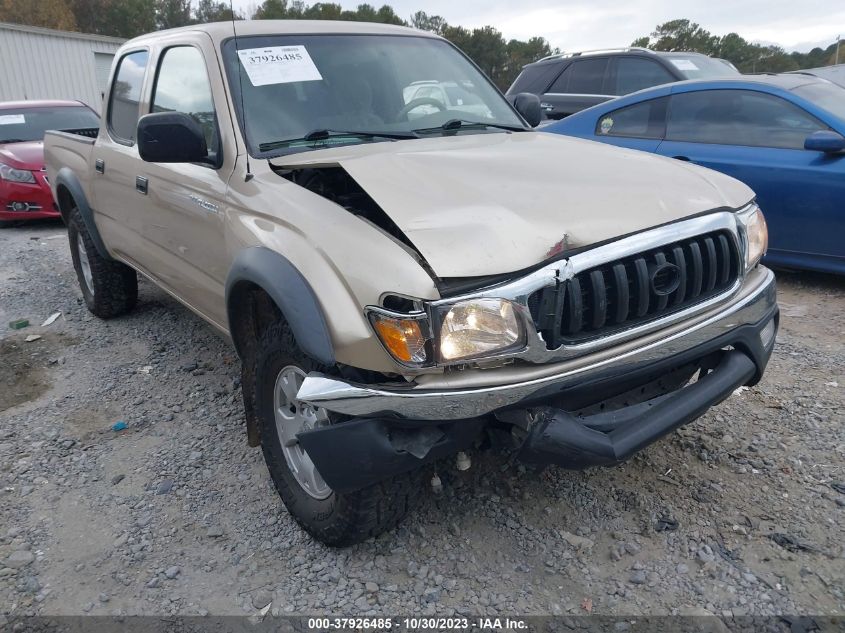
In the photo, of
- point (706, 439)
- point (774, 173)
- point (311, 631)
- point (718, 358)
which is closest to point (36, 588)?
point (311, 631)

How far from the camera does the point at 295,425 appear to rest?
254 centimetres

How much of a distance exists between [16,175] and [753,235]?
867 centimetres

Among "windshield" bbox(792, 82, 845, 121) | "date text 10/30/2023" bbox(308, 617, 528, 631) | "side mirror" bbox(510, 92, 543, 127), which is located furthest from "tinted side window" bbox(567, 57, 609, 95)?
"date text 10/30/2023" bbox(308, 617, 528, 631)

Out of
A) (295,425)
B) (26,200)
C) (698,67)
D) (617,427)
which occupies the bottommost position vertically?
(26,200)

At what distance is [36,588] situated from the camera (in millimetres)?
2443

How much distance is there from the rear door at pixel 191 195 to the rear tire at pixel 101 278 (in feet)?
3.86

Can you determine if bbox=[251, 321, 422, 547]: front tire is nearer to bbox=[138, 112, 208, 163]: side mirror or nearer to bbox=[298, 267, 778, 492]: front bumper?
bbox=[298, 267, 778, 492]: front bumper

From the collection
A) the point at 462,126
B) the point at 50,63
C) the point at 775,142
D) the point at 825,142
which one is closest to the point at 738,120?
the point at 775,142

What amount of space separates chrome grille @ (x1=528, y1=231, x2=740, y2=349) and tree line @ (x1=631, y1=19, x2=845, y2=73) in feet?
116

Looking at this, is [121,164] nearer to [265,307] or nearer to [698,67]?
[265,307]

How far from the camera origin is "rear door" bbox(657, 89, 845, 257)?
4.71m

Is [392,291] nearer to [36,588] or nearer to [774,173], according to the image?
[36,588]

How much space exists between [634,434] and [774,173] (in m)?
3.58

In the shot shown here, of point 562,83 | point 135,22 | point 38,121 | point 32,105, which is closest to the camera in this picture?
point 562,83
